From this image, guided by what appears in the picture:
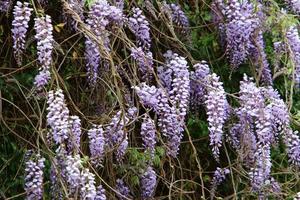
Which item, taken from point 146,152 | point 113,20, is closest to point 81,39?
point 113,20

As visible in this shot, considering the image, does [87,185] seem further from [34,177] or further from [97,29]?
[97,29]

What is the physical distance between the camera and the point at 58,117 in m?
2.73

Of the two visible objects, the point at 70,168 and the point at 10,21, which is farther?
the point at 10,21

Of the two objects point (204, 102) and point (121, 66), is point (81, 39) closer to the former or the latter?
point (121, 66)

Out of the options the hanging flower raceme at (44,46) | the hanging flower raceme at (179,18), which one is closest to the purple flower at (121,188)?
the hanging flower raceme at (44,46)

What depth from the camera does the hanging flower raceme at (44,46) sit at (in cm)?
277

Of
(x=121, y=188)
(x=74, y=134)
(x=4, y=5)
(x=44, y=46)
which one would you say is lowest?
(x=121, y=188)

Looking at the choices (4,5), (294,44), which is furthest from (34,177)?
(294,44)

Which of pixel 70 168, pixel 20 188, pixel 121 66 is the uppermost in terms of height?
pixel 121 66

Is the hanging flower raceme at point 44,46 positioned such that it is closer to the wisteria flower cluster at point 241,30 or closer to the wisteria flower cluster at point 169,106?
the wisteria flower cluster at point 169,106

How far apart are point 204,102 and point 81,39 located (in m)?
0.53

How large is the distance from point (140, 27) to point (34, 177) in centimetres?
72

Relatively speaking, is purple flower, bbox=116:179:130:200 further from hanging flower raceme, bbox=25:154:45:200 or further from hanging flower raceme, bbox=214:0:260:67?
hanging flower raceme, bbox=214:0:260:67

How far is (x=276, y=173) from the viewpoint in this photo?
10.9ft
